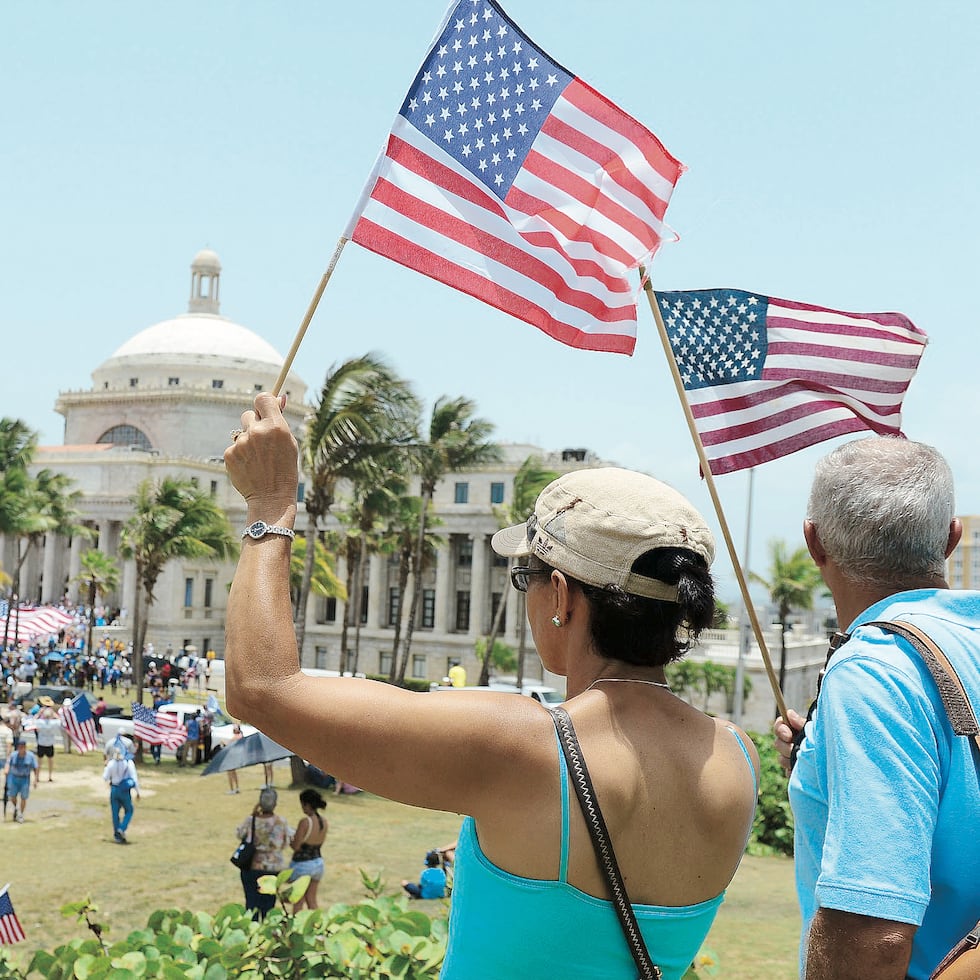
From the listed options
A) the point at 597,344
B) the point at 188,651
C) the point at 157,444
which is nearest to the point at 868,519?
the point at 597,344

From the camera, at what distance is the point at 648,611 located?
7.23ft

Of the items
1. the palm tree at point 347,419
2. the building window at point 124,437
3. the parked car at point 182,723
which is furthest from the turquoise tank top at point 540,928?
the building window at point 124,437

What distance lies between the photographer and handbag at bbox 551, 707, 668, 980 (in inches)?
76.4

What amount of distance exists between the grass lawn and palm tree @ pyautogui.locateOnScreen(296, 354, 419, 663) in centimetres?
448

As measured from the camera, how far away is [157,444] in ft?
247

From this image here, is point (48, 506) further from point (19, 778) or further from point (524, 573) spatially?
point (524, 573)

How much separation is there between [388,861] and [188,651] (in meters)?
36.4

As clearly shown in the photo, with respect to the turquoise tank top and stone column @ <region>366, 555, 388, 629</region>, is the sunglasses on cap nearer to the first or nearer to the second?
the turquoise tank top

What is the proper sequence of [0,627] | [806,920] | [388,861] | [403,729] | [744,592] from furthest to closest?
[0,627] → [388,861] → [744,592] → [806,920] → [403,729]

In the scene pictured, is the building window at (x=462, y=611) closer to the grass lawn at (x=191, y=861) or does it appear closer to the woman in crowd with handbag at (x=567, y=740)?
the grass lawn at (x=191, y=861)

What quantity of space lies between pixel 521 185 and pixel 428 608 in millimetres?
57446

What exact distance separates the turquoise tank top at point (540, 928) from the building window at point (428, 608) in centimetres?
5815

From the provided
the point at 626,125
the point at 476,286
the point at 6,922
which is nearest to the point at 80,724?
the point at 6,922

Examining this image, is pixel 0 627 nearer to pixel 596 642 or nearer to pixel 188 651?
pixel 188 651
